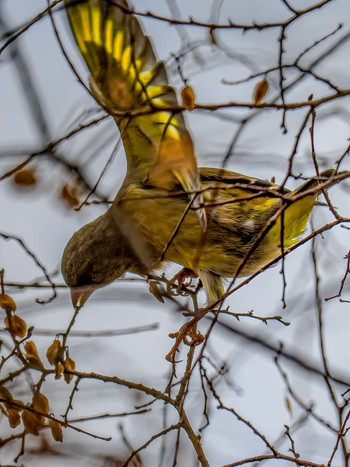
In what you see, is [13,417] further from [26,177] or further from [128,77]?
[128,77]

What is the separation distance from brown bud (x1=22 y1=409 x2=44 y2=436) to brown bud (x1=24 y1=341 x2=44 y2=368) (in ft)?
0.64

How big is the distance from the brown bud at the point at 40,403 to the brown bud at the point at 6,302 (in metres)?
0.40

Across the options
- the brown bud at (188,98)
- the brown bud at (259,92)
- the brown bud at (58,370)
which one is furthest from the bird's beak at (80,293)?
the brown bud at (259,92)

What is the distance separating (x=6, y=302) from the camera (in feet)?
10.2

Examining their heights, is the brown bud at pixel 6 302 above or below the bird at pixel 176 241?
below

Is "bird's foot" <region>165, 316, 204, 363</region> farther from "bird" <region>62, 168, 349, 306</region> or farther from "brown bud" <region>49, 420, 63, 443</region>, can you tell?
"brown bud" <region>49, 420, 63, 443</region>

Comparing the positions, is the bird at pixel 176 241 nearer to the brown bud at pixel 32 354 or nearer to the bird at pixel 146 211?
the bird at pixel 146 211

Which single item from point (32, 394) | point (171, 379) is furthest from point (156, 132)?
point (32, 394)

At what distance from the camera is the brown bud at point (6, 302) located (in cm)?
310

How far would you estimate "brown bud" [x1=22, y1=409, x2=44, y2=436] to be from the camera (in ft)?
9.38

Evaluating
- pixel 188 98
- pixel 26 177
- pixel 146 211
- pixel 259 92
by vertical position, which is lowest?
pixel 26 177

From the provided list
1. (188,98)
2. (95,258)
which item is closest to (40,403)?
(188,98)

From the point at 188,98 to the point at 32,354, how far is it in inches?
52.6

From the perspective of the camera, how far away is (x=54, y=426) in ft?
9.70
